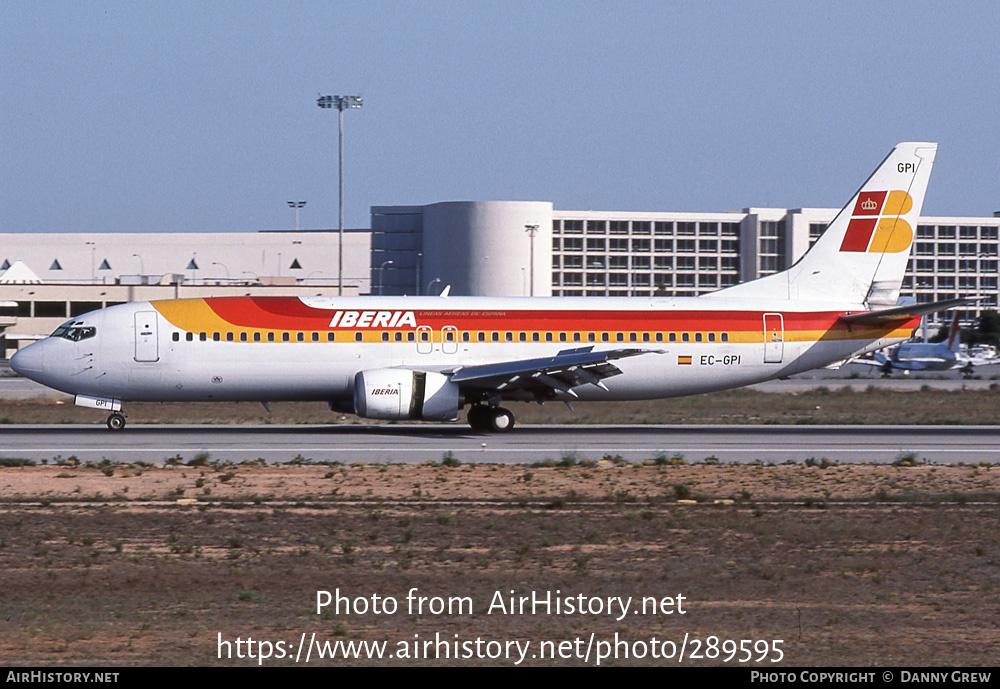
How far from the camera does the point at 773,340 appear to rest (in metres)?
35.6

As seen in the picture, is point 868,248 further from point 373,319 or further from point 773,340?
point 373,319

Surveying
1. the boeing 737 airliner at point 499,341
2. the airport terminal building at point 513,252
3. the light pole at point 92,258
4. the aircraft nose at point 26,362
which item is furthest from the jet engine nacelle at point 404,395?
the light pole at point 92,258

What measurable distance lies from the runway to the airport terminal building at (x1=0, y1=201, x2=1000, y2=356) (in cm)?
9245

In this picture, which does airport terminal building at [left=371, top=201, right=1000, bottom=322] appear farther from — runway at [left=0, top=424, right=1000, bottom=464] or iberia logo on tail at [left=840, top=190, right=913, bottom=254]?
runway at [left=0, top=424, right=1000, bottom=464]

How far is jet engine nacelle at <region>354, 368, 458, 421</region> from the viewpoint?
3194 centimetres

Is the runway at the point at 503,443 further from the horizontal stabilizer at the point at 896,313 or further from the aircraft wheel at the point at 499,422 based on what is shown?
the horizontal stabilizer at the point at 896,313

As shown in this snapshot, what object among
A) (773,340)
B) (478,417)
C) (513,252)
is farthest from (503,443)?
(513,252)

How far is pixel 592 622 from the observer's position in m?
11.9

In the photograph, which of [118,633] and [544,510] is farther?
[544,510]

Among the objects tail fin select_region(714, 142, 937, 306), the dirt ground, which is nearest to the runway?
the dirt ground

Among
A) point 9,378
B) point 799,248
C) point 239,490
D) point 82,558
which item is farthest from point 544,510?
point 799,248

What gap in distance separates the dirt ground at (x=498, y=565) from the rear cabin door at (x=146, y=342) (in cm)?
920

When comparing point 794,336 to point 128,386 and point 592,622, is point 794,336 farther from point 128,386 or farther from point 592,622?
point 592,622
